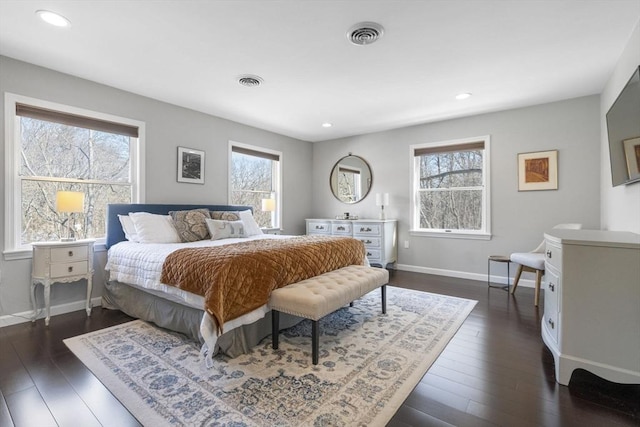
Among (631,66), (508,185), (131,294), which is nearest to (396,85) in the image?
(631,66)

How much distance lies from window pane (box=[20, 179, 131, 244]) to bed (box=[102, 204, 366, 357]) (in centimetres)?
23

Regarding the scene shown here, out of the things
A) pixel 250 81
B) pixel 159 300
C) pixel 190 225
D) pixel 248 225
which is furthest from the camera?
pixel 248 225

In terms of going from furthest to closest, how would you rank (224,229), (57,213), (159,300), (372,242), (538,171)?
(372,242) < (538,171) < (224,229) < (57,213) < (159,300)

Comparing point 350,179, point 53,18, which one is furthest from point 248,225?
point 53,18

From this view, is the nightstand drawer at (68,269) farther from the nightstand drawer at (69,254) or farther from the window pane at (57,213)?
the window pane at (57,213)

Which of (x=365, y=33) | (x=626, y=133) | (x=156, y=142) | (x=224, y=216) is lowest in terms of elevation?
(x=224, y=216)

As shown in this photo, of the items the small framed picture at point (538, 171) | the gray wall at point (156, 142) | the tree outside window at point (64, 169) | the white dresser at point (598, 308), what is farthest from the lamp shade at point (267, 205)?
the white dresser at point (598, 308)

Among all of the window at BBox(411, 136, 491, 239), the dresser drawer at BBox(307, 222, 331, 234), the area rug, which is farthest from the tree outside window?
the window at BBox(411, 136, 491, 239)

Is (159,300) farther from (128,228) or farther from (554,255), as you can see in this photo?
(554,255)

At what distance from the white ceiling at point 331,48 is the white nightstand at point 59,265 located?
1.81 metres

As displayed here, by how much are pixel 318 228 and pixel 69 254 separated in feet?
12.1

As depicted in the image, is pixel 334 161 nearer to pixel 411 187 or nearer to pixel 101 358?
pixel 411 187

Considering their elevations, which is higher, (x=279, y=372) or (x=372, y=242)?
(x=372, y=242)

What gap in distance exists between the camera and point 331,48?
2.61 meters
